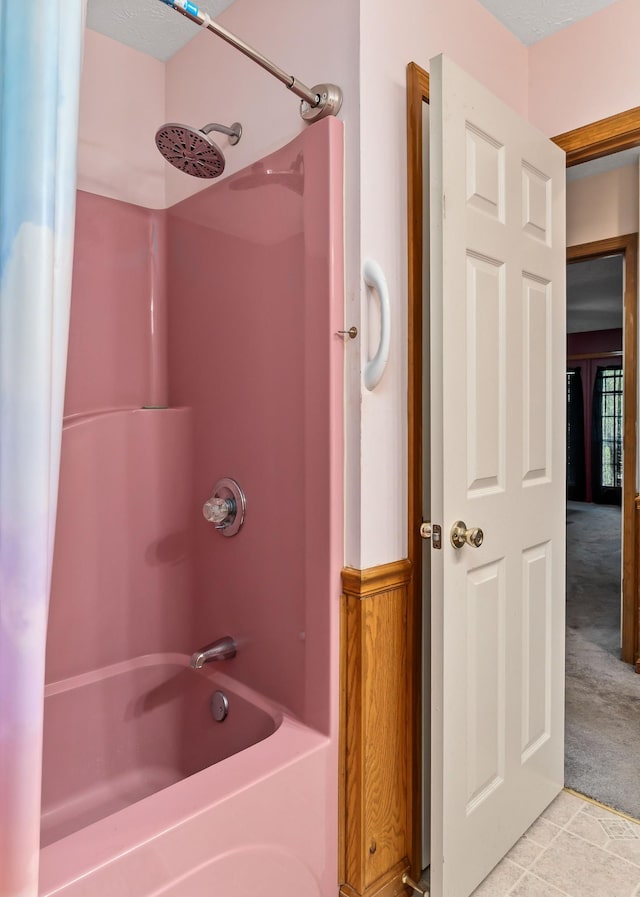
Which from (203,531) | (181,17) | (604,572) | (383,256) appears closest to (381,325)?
(383,256)

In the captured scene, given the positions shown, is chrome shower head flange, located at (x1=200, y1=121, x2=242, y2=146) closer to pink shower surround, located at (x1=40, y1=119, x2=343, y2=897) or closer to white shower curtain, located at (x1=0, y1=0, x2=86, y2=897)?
pink shower surround, located at (x1=40, y1=119, x2=343, y2=897)

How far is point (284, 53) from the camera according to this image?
1.56 metres

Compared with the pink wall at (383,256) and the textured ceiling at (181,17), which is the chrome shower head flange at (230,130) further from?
the pink wall at (383,256)

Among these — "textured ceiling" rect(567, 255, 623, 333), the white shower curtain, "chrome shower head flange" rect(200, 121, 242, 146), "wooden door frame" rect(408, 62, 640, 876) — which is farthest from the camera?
"textured ceiling" rect(567, 255, 623, 333)

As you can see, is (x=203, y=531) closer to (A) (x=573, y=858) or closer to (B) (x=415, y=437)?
(B) (x=415, y=437)

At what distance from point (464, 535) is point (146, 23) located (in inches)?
70.1

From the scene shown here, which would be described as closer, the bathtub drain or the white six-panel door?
the white six-panel door

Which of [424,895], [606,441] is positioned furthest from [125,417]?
[606,441]

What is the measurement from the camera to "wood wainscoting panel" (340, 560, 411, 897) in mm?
1394

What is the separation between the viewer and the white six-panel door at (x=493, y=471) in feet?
4.49

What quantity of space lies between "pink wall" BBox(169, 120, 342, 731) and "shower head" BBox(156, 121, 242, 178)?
156mm

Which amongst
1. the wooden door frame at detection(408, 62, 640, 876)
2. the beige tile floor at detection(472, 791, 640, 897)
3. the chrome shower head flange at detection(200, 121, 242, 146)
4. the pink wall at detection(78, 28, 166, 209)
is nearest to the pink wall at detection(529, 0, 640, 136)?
the wooden door frame at detection(408, 62, 640, 876)

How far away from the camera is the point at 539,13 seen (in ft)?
5.65

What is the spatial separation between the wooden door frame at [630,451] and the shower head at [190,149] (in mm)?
2285
